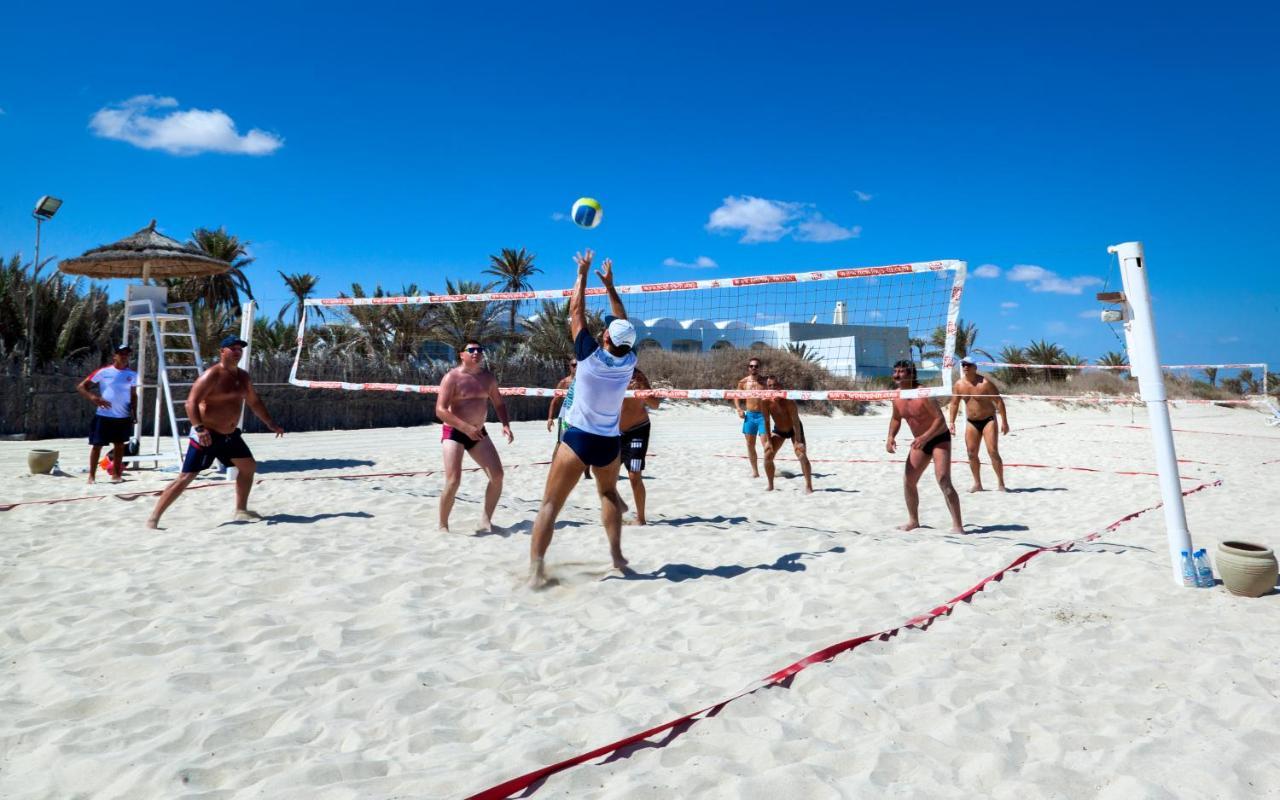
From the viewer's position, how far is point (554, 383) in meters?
21.9

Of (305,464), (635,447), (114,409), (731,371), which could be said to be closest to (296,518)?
(635,447)

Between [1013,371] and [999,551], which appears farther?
[1013,371]

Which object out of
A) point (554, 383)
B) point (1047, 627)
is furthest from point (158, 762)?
point (554, 383)

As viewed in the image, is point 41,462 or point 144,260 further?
point 144,260

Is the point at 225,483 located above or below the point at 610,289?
below

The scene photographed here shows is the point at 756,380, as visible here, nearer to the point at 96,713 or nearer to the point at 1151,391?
the point at 1151,391

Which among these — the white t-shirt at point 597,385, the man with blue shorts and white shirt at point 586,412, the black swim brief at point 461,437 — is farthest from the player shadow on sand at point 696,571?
the black swim brief at point 461,437

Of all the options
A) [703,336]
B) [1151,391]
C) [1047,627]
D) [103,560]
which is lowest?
[1047,627]

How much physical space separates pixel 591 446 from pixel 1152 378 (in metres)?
2.92

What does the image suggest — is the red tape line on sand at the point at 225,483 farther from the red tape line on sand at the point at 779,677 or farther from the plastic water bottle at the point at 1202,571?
the plastic water bottle at the point at 1202,571

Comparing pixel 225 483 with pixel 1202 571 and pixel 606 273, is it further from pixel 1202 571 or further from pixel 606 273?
pixel 1202 571

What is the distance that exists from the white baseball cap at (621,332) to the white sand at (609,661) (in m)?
1.27

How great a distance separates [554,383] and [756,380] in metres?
14.4

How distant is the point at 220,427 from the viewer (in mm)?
5469
